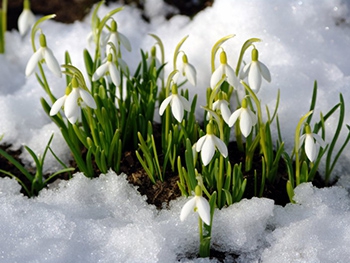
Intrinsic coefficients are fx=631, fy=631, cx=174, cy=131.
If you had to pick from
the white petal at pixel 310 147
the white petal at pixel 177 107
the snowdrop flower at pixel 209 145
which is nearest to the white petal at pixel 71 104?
the white petal at pixel 177 107

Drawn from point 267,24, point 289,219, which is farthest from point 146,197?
point 267,24

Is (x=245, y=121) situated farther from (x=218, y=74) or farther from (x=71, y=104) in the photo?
Answer: (x=71, y=104)

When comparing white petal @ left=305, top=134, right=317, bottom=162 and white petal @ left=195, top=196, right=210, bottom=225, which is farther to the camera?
white petal @ left=305, top=134, right=317, bottom=162

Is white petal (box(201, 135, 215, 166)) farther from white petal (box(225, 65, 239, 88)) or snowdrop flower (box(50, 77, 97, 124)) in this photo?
snowdrop flower (box(50, 77, 97, 124))

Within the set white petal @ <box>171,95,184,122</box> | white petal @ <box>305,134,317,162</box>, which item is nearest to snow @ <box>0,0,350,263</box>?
white petal @ <box>305,134,317,162</box>

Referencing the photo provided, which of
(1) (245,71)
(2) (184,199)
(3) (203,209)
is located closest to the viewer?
(3) (203,209)

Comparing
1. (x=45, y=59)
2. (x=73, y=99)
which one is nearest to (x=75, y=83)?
(x=73, y=99)

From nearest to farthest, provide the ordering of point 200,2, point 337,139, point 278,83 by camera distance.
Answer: point 337,139 → point 278,83 → point 200,2

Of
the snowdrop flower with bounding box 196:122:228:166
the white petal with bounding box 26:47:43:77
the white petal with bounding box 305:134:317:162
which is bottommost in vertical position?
the white petal with bounding box 305:134:317:162

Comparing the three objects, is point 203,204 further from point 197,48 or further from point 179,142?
point 197,48
